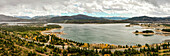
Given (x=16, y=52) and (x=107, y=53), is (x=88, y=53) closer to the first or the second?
(x=107, y=53)

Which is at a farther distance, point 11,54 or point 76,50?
point 76,50

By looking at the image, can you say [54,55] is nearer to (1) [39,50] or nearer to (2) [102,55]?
(1) [39,50]

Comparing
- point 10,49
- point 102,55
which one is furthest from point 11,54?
point 102,55

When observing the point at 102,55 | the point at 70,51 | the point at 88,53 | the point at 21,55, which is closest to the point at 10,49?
the point at 21,55

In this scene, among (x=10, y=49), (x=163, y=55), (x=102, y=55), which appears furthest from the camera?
(x=10, y=49)

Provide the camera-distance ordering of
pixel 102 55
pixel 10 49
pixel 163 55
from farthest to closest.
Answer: pixel 10 49, pixel 102 55, pixel 163 55

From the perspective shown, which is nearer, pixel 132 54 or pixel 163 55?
pixel 163 55

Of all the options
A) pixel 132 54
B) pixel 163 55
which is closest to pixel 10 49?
pixel 132 54
